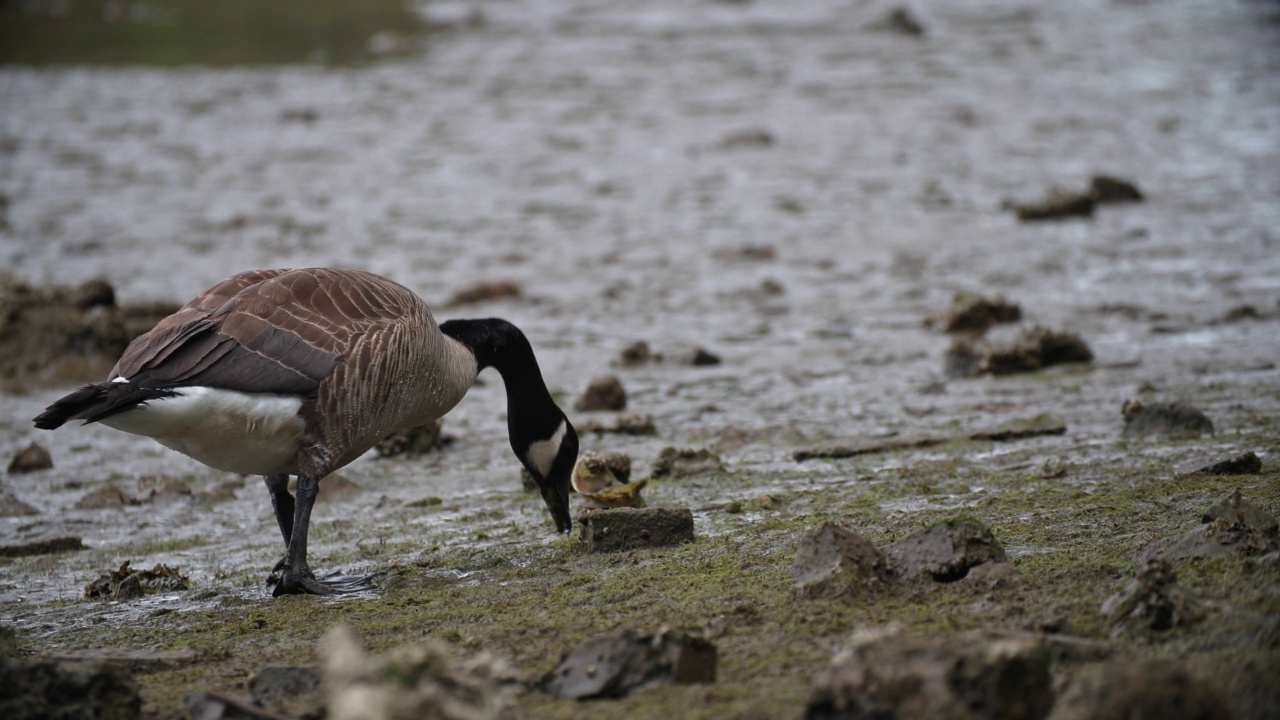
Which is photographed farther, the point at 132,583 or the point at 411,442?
the point at 411,442

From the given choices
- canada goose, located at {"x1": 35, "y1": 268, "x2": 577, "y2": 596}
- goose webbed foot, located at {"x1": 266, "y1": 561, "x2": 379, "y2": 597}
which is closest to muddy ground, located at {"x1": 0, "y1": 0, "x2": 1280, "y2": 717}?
goose webbed foot, located at {"x1": 266, "y1": 561, "x2": 379, "y2": 597}

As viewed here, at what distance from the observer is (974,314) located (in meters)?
9.14

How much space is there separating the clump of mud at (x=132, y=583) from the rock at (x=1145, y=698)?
12.0 feet

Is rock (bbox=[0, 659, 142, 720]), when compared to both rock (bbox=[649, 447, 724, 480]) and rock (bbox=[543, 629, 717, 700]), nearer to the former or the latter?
rock (bbox=[543, 629, 717, 700])

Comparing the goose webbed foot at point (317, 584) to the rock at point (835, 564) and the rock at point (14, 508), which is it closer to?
the rock at point (835, 564)

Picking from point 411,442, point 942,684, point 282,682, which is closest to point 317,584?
point 282,682

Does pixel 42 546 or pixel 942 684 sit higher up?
pixel 942 684

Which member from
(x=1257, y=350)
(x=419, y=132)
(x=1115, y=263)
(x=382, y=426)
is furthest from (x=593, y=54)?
(x=382, y=426)

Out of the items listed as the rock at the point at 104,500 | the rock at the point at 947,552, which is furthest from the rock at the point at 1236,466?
the rock at the point at 104,500

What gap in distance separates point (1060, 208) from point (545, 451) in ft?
25.1

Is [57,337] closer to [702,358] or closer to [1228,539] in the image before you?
[702,358]

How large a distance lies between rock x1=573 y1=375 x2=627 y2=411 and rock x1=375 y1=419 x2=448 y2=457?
0.95 meters

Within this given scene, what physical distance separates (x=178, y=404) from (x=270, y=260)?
771 centimetres

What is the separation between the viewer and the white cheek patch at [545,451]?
5988 millimetres
